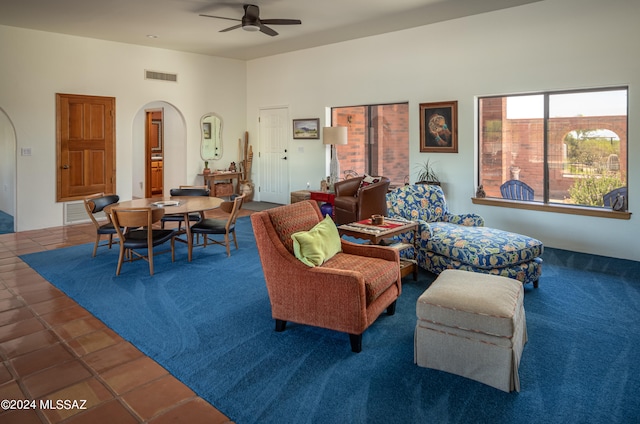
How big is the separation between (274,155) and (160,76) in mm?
2671

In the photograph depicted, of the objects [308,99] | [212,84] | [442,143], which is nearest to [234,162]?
[212,84]

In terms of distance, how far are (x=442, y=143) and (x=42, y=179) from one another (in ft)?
20.6

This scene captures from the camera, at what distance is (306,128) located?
879 centimetres

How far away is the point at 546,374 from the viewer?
266 cm

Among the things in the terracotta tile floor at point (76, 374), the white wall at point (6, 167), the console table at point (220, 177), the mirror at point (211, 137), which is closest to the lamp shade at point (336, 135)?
the console table at point (220, 177)

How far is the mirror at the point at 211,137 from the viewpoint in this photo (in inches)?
366

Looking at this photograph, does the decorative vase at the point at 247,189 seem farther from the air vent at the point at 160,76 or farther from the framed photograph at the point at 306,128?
the air vent at the point at 160,76

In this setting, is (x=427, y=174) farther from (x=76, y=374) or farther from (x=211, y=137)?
(x=76, y=374)

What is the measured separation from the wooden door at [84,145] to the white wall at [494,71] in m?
3.56

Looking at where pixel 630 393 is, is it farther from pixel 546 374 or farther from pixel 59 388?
pixel 59 388

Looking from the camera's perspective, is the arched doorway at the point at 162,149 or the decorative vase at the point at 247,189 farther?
the decorative vase at the point at 247,189

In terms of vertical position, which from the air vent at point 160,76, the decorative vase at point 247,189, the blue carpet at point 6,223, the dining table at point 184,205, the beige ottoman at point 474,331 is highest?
the air vent at point 160,76

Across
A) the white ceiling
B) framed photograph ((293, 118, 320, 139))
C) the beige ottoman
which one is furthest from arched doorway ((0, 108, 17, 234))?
the beige ottoman

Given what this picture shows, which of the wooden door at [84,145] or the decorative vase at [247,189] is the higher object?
the wooden door at [84,145]
